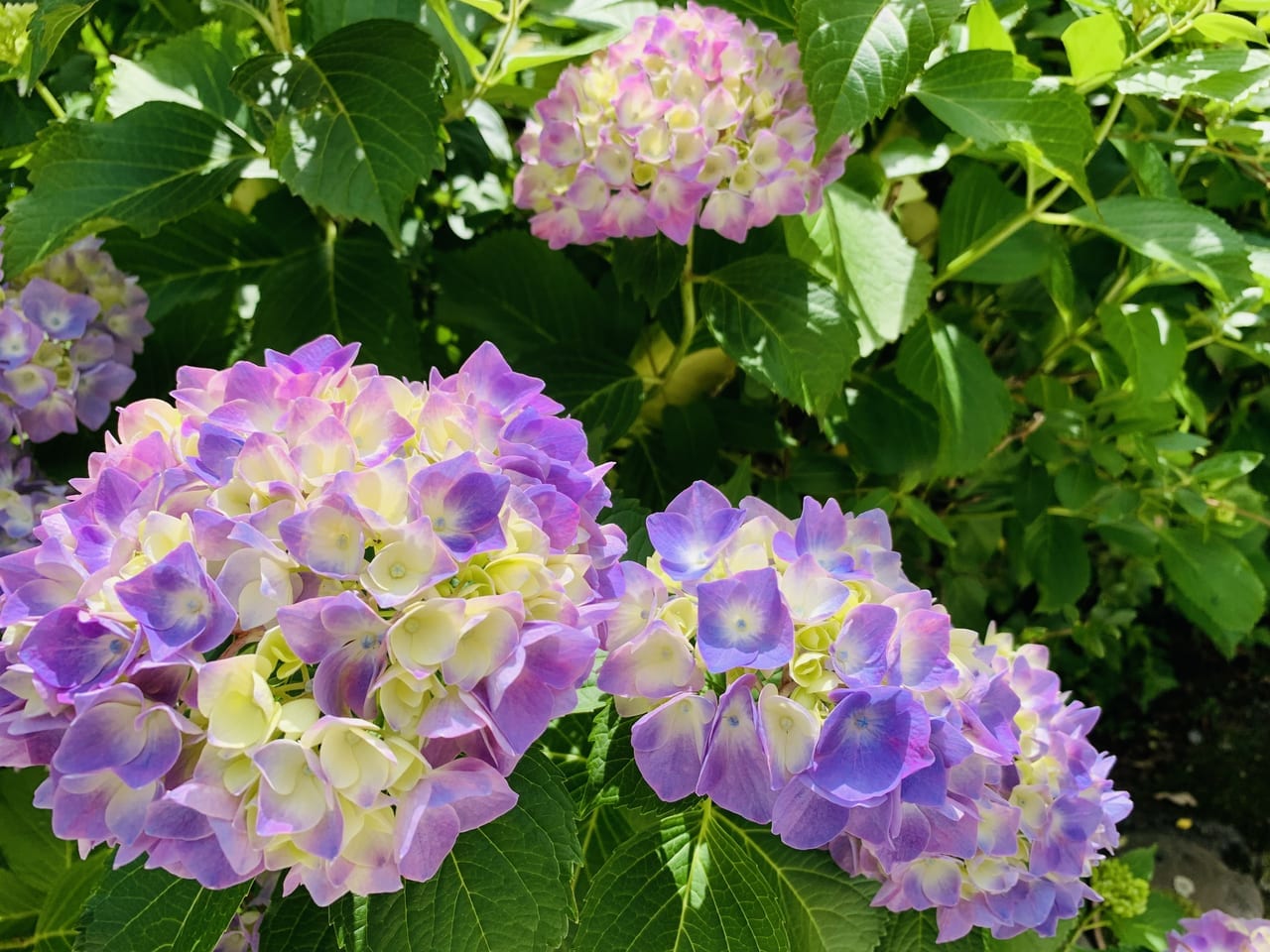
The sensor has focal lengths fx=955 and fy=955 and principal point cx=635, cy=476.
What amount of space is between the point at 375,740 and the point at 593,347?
28.6 inches

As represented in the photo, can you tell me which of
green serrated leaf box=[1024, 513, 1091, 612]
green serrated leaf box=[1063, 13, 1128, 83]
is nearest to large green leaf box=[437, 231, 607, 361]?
green serrated leaf box=[1063, 13, 1128, 83]

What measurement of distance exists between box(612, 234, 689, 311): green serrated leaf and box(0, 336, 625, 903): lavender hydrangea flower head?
0.50 metres

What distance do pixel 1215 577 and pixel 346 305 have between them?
1.14 m

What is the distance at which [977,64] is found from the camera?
2.87 feet

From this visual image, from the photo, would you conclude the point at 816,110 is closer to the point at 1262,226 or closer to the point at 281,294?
the point at 281,294

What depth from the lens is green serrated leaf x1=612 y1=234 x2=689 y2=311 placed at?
0.94 m

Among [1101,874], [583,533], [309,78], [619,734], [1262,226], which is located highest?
[309,78]

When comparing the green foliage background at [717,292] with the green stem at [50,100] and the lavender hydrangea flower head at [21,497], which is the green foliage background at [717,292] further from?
the lavender hydrangea flower head at [21,497]

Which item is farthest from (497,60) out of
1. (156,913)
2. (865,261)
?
(156,913)

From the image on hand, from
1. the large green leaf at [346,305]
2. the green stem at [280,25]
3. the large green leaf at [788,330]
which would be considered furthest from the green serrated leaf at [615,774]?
the green stem at [280,25]

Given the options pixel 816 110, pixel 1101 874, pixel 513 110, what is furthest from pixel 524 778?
pixel 513 110

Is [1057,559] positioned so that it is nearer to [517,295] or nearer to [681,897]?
[517,295]

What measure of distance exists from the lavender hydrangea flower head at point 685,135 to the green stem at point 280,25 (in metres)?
0.27

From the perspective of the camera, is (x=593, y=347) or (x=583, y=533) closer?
(x=583, y=533)
